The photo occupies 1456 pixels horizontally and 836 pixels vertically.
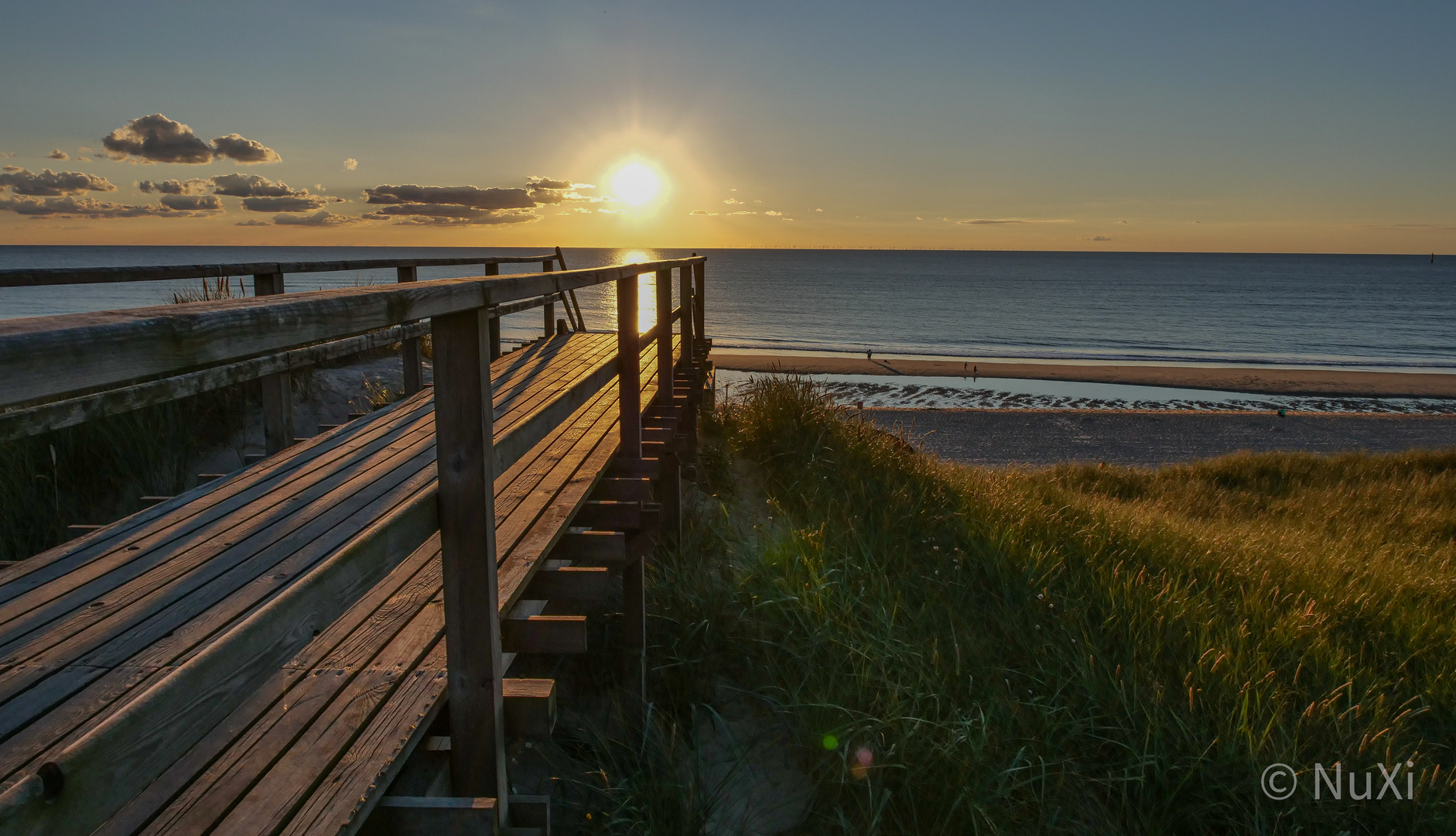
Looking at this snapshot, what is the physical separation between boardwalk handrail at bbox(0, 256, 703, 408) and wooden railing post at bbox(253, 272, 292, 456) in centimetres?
419

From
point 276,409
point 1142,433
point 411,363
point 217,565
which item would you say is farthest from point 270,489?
point 1142,433

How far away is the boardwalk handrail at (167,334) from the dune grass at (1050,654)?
118 inches

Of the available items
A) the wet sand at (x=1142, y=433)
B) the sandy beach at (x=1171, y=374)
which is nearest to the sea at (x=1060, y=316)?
the sandy beach at (x=1171, y=374)

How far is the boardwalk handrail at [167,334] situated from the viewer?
79cm

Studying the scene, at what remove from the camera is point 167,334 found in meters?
0.95

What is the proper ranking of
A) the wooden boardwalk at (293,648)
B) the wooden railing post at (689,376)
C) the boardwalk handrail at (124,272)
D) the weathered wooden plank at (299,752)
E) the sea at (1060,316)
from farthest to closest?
the sea at (1060,316) → the wooden railing post at (689,376) → the boardwalk handrail at (124,272) → the weathered wooden plank at (299,752) → the wooden boardwalk at (293,648)

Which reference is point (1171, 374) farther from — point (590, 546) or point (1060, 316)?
point (590, 546)

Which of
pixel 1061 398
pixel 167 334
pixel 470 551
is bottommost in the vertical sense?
pixel 1061 398

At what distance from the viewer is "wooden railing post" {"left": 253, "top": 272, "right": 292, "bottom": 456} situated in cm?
516

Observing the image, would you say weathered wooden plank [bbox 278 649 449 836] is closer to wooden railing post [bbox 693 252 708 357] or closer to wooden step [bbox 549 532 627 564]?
wooden step [bbox 549 532 627 564]

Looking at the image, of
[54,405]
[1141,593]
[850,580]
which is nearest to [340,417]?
[54,405]

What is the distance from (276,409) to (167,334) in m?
4.86

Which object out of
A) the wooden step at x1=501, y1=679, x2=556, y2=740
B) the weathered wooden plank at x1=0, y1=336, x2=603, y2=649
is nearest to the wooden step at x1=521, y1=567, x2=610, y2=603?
the weathered wooden plank at x1=0, y1=336, x2=603, y2=649

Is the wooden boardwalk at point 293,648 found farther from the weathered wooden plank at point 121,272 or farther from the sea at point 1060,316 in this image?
the sea at point 1060,316
